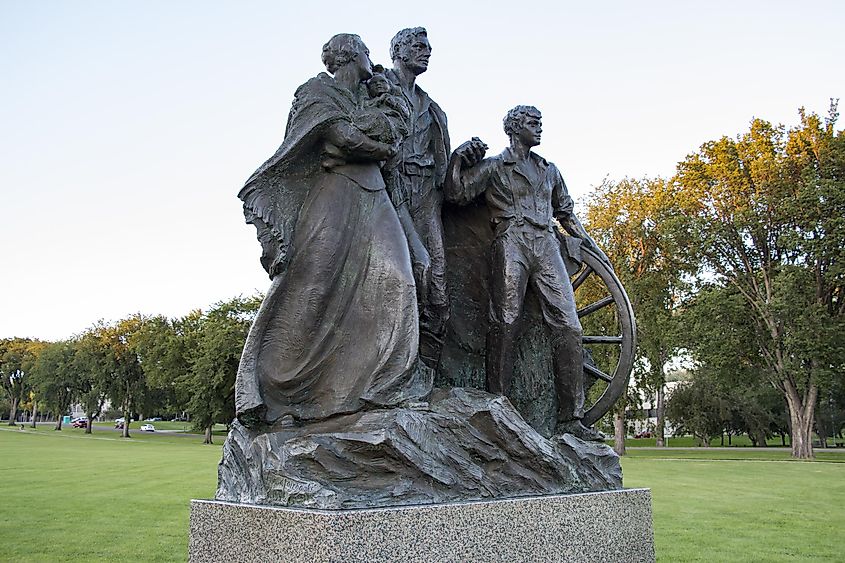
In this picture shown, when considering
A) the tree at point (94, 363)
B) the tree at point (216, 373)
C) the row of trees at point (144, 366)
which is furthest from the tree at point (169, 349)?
the tree at point (94, 363)

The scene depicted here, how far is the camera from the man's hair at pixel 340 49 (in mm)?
5199

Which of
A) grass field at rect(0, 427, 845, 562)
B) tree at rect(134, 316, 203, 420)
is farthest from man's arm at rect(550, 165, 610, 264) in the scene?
tree at rect(134, 316, 203, 420)

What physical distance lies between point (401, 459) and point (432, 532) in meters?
0.40

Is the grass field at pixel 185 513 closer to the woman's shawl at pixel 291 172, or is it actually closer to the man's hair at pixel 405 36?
the woman's shawl at pixel 291 172

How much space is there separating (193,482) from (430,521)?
12.2 metres

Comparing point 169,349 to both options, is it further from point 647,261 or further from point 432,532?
point 432,532

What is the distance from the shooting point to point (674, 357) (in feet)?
101

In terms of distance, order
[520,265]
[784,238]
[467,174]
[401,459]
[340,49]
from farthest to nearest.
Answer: [784,238] < [467,174] < [520,265] < [340,49] < [401,459]

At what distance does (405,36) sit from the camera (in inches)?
230

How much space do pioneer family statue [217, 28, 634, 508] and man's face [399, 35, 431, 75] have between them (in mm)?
10

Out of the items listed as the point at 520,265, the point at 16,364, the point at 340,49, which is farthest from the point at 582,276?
the point at 16,364

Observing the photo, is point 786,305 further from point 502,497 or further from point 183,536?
point 502,497

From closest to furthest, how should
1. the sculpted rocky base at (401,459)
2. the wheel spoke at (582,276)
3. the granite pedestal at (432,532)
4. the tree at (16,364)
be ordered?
→ the granite pedestal at (432,532), the sculpted rocky base at (401,459), the wheel spoke at (582,276), the tree at (16,364)

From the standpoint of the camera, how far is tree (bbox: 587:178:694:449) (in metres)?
29.3
